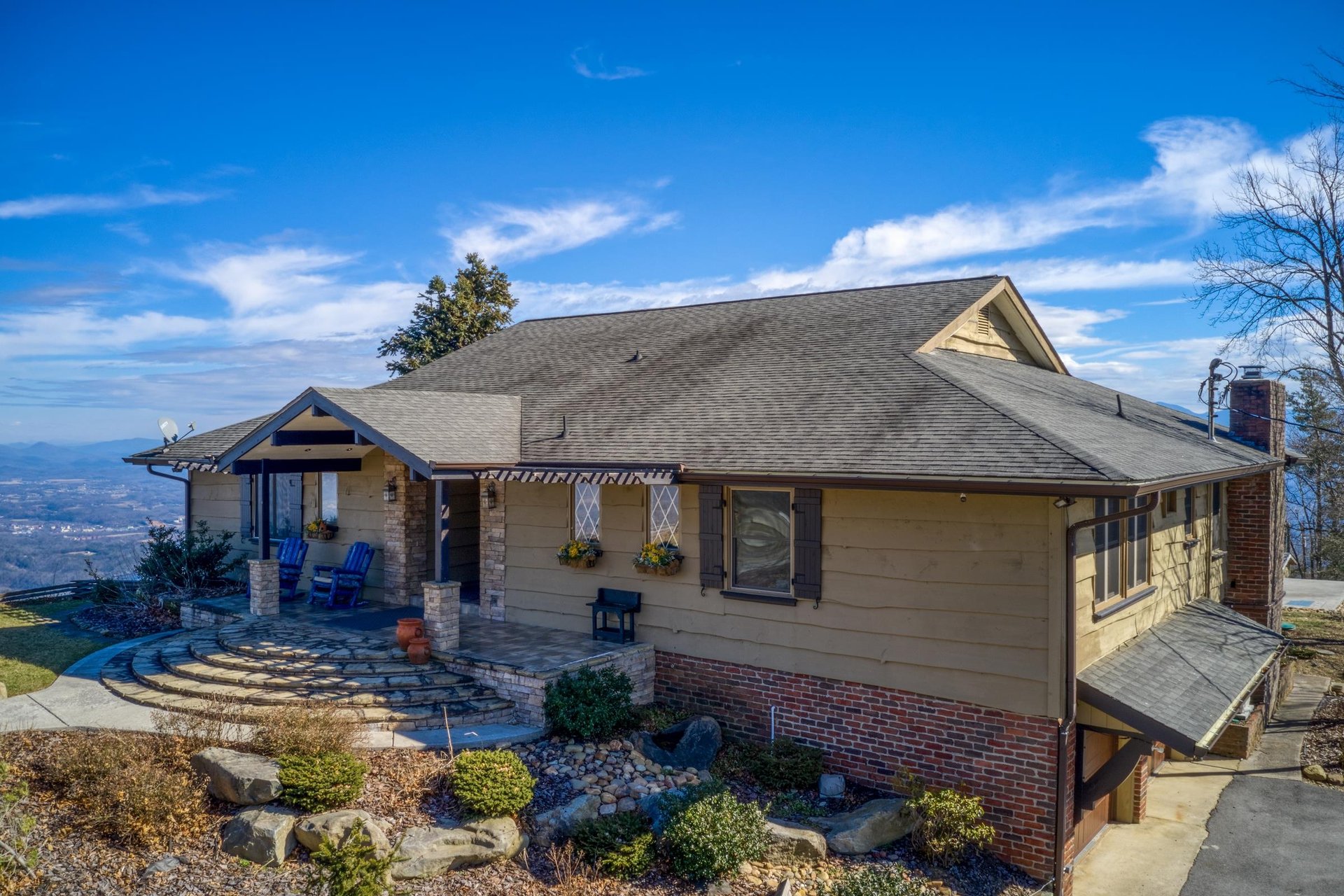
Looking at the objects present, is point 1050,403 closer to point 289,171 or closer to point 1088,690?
point 1088,690

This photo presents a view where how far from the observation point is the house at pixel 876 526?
25.4 ft

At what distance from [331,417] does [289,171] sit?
7.72 m

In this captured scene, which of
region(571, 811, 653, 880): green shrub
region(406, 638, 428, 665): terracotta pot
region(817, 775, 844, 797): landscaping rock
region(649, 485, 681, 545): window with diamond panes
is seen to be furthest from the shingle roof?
region(406, 638, 428, 665): terracotta pot

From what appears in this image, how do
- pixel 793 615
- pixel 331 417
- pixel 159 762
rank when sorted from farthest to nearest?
pixel 331 417
pixel 793 615
pixel 159 762

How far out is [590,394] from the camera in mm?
13242

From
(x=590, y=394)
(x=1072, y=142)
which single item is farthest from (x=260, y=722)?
(x=1072, y=142)

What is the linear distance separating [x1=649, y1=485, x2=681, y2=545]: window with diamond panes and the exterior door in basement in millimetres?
5105

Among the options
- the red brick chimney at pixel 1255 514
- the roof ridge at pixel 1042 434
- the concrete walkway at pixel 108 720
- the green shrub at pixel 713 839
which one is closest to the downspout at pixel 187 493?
the concrete walkway at pixel 108 720

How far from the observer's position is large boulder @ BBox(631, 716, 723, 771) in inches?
344

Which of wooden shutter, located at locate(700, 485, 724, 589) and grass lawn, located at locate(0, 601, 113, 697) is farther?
grass lawn, located at locate(0, 601, 113, 697)

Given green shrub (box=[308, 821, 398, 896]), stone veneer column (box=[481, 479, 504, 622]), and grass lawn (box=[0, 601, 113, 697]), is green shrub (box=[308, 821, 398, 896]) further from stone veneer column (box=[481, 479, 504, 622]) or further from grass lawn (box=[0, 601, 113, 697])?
grass lawn (box=[0, 601, 113, 697])

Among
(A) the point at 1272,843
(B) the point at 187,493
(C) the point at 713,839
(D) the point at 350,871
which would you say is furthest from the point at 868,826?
(B) the point at 187,493

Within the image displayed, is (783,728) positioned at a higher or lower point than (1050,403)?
lower

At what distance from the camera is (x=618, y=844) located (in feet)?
21.7
